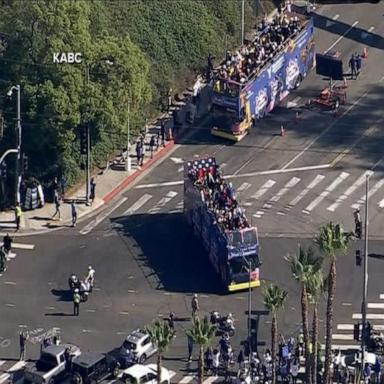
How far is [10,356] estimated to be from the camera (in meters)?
89.9

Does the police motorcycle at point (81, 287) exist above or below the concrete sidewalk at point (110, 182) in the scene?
below

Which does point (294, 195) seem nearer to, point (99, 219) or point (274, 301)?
point (99, 219)

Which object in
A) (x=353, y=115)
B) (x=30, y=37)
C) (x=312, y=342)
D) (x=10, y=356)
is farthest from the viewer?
(x=353, y=115)

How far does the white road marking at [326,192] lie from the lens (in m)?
104

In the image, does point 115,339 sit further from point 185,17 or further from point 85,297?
point 185,17

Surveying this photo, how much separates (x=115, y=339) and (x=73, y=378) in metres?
5.52

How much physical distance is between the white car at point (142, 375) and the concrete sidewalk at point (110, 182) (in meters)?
17.5

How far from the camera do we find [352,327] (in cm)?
9238

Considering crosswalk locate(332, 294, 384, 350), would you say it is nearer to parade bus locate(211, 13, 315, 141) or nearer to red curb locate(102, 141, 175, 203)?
red curb locate(102, 141, 175, 203)

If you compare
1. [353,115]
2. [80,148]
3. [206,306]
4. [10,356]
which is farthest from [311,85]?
[10,356]

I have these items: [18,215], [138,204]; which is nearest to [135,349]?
[18,215]

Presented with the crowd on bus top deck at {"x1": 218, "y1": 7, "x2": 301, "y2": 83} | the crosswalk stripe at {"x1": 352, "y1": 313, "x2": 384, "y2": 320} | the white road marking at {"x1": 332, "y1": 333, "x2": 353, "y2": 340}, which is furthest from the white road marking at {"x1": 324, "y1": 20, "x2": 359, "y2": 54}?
the white road marking at {"x1": 332, "y1": 333, "x2": 353, "y2": 340}

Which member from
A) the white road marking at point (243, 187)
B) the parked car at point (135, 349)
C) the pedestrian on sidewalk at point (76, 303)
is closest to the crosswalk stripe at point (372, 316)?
the parked car at point (135, 349)

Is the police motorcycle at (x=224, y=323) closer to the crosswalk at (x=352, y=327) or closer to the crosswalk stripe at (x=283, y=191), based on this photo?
the crosswalk at (x=352, y=327)
